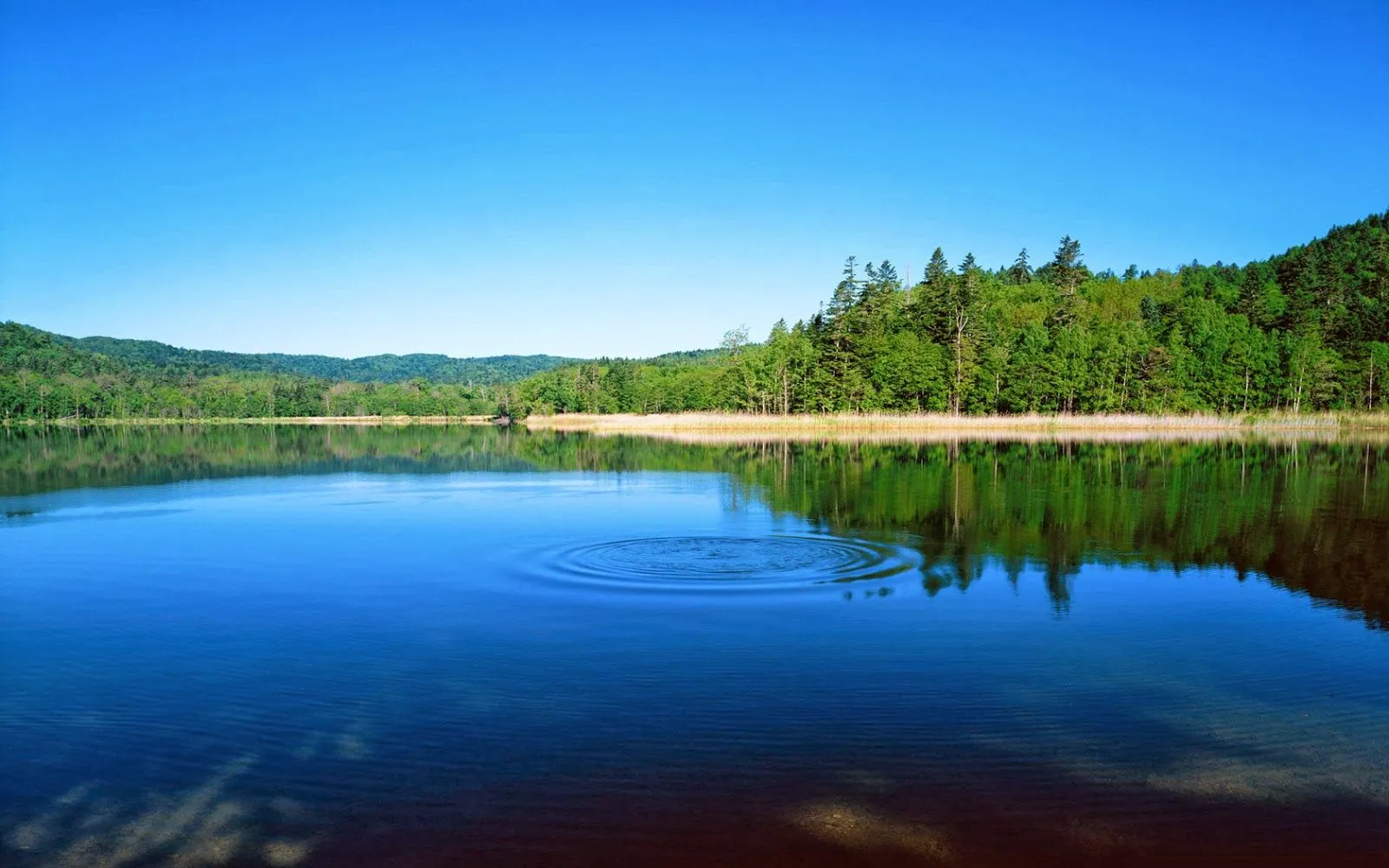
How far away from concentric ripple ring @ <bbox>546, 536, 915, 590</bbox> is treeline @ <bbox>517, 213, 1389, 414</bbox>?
216 feet

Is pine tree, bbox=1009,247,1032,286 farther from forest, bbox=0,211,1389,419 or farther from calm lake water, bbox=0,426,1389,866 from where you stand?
calm lake water, bbox=0,426,1389,866

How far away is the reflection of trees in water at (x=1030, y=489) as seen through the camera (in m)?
14.8

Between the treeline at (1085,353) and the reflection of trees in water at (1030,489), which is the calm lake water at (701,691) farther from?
the treeline at (1085,353)

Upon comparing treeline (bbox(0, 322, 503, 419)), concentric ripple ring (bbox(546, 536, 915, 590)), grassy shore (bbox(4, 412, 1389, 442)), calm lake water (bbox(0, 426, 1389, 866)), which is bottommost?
calm lake water (bbox(0, 426, 1389, 866))

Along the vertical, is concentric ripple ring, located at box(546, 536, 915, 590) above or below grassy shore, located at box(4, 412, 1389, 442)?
below

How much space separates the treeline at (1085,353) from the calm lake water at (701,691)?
207 ft

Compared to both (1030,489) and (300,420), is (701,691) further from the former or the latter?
(300,420)

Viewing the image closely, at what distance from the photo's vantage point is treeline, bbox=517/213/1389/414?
7862 centimetres

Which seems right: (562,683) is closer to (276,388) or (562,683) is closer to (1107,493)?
(1107,493)

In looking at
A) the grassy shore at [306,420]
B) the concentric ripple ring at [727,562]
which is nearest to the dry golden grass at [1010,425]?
the concentric ripple ring at [727,562]

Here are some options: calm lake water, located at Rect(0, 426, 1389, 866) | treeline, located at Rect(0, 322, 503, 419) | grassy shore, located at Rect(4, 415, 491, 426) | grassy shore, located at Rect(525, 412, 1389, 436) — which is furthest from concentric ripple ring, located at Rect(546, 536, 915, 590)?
treeline, located at Rect(0, 322, 503, 419)

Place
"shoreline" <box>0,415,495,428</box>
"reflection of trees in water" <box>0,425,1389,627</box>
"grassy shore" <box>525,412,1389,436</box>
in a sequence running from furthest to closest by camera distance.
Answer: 1. "shoreline" <box>0,415,495,428</box>
2. "grassy shore" <box>525,412,1389,436</box>
3. "reflection of trees in water" <box>0,425,1389,627</box>

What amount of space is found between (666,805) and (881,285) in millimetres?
95253

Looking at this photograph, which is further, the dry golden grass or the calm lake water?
the dry golden grass
